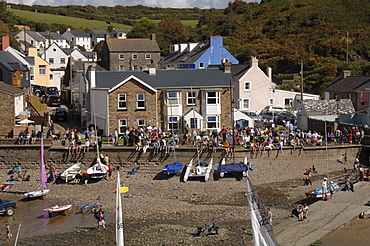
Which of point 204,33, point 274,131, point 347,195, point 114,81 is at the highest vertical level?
point 204,33

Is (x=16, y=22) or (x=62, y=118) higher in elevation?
(x=16, y=22)

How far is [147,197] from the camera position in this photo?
3759 cm

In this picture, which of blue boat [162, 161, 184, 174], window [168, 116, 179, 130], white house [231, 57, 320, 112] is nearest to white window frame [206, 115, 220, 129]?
window [168, 116, 179, 130]

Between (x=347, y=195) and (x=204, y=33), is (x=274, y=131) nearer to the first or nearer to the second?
(x=347, y=195)

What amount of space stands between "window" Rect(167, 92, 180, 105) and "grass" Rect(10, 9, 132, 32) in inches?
4670

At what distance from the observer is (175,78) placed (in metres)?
50.6

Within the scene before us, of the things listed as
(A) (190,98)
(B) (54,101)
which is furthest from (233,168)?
(B) (54,101)

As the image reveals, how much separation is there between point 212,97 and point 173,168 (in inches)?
381

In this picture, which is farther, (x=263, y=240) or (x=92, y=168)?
(x=92, y=168)

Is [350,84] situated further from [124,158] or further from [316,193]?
[124,158]

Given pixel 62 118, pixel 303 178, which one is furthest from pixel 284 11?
pixel 303 178

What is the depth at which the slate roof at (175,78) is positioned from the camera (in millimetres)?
49312

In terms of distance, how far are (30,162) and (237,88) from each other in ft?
86.9

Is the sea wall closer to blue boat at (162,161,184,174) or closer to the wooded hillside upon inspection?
blue boat at (162,161,184,174)
